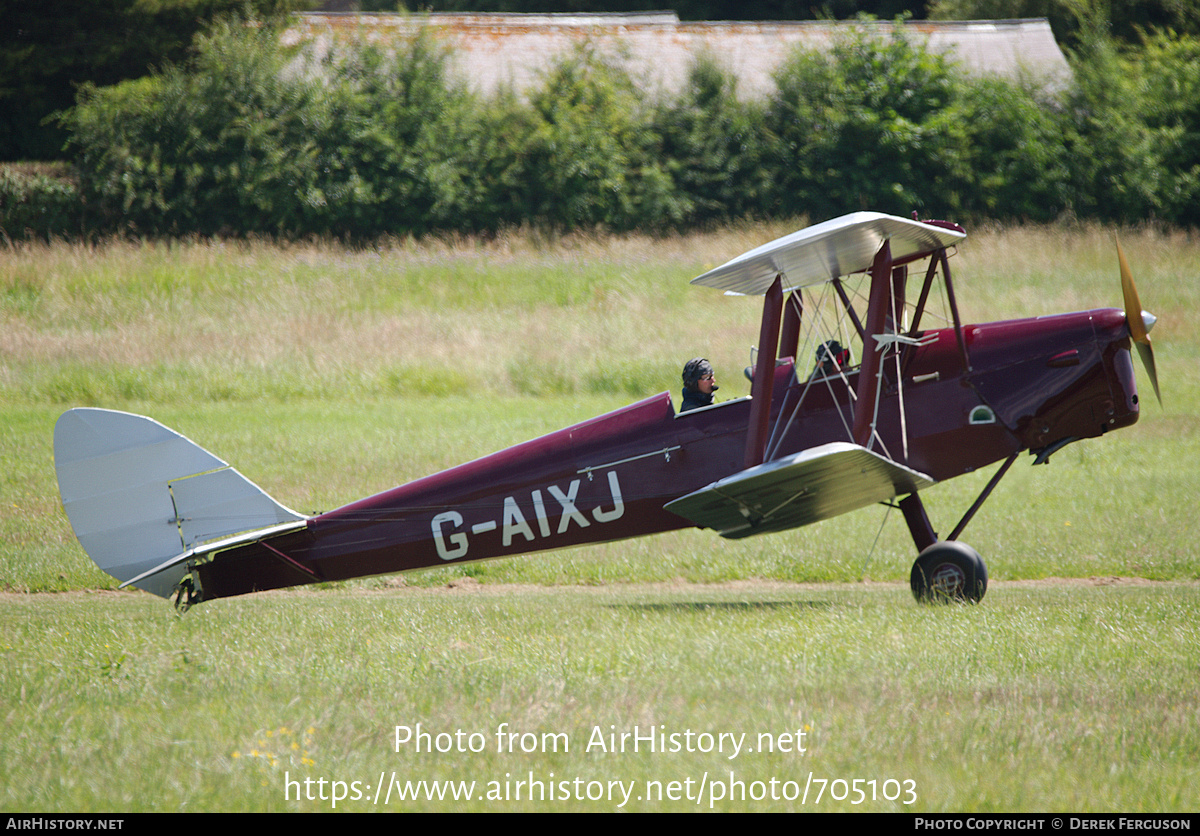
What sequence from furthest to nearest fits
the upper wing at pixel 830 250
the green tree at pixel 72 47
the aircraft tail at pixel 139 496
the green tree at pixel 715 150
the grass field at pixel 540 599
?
1. the green tree at pixel 715 150
2. the green tree at pixel 72 47
3. the aircraft tail at pixel 139 496
4. the upper wing at pixel 830 250
5. the grass field at pixel 540 599

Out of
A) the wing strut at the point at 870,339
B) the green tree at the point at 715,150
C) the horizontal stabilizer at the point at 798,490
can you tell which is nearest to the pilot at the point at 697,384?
the horizontal stabilizer at the point at 798,490

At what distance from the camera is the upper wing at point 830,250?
704 cm

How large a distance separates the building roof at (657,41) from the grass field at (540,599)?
308 inches

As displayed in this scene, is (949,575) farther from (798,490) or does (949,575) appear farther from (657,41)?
(657,41)

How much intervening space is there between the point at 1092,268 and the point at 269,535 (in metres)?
20.4

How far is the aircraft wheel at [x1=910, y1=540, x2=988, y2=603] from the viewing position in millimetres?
7852

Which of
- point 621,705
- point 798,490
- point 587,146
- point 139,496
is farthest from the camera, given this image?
point 587,146

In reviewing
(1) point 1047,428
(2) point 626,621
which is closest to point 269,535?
(2) point 626,621

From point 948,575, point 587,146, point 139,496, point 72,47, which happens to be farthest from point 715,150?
point 139,496

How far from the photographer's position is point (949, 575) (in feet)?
26.0

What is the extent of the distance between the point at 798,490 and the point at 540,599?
→ 3.36 m

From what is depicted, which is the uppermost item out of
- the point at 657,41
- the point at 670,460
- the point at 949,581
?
the point at 657,41

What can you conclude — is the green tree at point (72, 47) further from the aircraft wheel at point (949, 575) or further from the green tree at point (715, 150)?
the aircraft wheel at point (949, 575)

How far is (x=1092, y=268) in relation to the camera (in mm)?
22875
